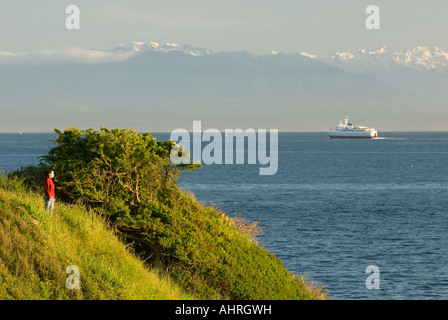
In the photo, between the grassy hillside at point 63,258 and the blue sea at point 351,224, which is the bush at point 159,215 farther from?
the blue sea at point 351,224

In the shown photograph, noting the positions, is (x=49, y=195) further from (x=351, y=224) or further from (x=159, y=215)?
(x=351, y=224)

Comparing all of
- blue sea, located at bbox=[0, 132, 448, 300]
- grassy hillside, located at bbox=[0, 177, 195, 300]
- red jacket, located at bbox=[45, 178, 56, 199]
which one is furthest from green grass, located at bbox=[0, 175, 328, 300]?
blue sea, located at bbox=[0, 132, 448, 300]

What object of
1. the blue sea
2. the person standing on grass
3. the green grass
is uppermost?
the person standing on grass

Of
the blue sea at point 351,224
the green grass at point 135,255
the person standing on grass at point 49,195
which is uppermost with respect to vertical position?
the person standing on grass at point 49,195

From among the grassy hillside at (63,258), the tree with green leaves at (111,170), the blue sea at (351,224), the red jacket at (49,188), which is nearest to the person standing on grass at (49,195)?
the red jacket at (49,188)

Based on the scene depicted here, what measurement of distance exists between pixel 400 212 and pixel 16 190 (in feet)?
198

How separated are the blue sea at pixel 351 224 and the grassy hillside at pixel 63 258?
899 inches

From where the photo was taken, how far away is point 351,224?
6538 cm

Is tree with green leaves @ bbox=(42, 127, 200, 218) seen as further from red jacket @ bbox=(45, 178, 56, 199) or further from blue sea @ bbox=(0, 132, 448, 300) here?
blue sea @ bbox=(0, 132, 448, 300)

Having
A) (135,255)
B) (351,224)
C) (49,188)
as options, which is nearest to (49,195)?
(49,188)

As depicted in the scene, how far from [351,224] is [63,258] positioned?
51393 millimetres

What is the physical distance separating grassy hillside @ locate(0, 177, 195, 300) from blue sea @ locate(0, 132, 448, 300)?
22836 mm

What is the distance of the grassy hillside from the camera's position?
16984mm

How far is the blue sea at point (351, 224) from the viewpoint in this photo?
43.2 m
